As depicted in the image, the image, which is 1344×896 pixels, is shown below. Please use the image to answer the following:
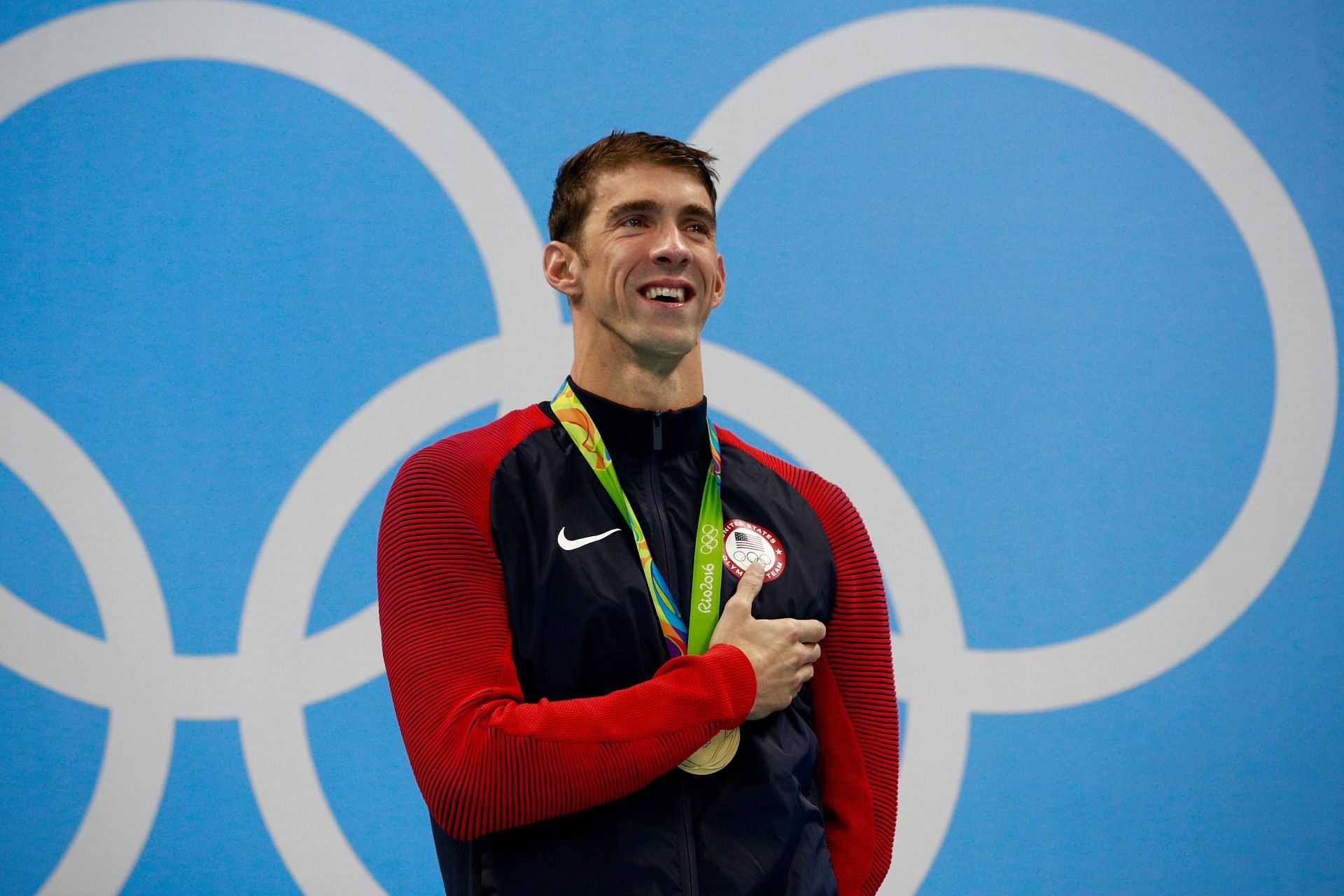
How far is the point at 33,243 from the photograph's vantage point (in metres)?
2.78

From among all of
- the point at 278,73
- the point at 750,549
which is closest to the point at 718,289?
the point at 750,549

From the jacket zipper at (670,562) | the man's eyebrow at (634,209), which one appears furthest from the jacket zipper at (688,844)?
the man's eyebrow at (634,209)

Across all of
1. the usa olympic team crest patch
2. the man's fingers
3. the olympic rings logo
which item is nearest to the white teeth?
the usa olympic team crest patch

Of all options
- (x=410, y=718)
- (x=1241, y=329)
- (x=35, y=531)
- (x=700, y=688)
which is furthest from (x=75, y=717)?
(x=1241, y=329)

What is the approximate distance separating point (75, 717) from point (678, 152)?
219 centimetres

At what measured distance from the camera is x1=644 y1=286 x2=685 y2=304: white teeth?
65.0 inches

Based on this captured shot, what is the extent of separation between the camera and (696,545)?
1588 mm

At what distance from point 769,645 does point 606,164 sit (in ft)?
2.77

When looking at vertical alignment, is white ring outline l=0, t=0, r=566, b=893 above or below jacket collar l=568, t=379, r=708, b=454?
above

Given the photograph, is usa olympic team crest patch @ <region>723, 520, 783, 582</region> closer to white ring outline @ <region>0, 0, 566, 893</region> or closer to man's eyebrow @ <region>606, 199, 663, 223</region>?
man's eyebrow @ <region>606, 199, 663, 223</region>

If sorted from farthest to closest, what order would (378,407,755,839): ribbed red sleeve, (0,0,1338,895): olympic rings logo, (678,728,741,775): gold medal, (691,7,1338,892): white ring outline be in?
(691,7,1338,892): white ring outline
(0,0,1338,895): olympic rings logo
(678,728,741,775): gold medal
(378,407,755,839): ribbed red sleeve

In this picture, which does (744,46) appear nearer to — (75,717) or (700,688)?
(700,688)

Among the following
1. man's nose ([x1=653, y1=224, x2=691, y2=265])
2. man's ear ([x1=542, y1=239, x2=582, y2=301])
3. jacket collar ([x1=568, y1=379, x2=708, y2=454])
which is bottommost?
jacket collar ([x1=568, y1=379, x2=708, y2=454])

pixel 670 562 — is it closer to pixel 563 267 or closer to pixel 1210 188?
pixel 563 267
